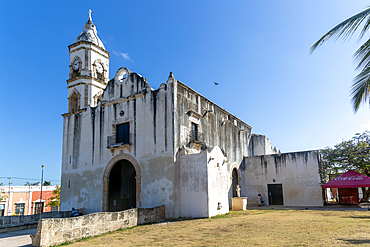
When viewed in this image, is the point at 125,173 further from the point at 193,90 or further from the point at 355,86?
the point at 355,86

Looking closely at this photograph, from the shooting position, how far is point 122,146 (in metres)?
16.8

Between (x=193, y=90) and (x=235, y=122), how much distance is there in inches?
285

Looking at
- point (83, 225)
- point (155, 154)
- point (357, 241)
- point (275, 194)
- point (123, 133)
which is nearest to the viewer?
point (357, 241)

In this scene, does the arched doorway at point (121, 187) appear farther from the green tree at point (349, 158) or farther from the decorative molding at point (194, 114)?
the green tree at point (349, 158)

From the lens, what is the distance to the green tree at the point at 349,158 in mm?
17484

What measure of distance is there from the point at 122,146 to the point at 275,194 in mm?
11978

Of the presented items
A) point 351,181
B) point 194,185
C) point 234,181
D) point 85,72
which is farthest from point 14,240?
point 351,181

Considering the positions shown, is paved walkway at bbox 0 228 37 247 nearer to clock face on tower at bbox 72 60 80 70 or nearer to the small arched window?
the small arched window

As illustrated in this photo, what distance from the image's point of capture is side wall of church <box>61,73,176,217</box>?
15352mm

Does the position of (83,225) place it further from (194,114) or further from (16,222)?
(194,114)

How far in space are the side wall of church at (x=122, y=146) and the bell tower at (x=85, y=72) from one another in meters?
1.29

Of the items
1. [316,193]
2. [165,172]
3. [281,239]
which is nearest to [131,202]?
[165,172]

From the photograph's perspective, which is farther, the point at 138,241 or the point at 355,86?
the point at 138,241

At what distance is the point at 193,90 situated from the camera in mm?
17781
